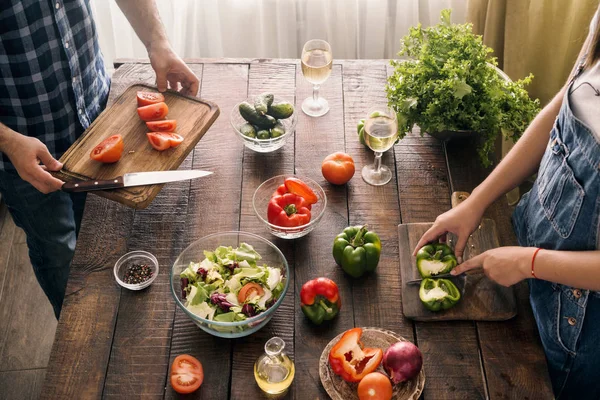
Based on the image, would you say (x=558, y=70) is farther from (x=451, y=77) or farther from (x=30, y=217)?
(x=30, y=217)

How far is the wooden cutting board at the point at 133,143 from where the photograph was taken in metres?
1.79

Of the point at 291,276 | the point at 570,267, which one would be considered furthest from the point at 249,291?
the point at 570,267

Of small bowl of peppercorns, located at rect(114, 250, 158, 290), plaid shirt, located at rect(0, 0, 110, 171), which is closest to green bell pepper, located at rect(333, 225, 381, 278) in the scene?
small bowl of peppercorns, located at rect(114, 250, 158, 290)

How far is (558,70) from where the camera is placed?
2764 millimetres

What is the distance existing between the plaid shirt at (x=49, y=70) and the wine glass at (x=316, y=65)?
2.31 ft

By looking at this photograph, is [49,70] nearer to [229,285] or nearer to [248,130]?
[248,130]

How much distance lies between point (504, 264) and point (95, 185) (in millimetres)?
1096

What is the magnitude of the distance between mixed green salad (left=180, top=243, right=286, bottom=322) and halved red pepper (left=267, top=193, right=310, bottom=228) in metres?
0.13

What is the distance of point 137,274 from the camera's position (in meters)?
1.71

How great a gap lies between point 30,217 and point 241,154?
29.6 inches

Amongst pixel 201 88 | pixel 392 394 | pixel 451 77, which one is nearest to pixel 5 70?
pixel 201 88

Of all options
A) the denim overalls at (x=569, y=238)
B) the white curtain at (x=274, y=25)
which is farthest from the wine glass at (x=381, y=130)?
the white curtain at (x=274, y=25)

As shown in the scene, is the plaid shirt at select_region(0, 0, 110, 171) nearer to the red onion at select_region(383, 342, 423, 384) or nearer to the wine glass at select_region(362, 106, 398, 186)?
the wine glass at select_region(362, 106, 398, 186)

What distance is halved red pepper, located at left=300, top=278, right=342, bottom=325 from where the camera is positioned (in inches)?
63.0
